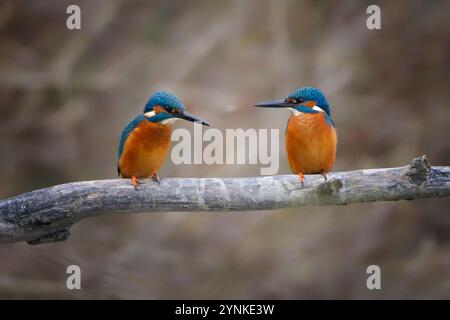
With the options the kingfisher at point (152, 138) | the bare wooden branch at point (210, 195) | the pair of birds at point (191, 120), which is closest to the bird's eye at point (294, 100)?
the pair of birds at point (191, 120)

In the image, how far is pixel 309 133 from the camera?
4070 millimetres

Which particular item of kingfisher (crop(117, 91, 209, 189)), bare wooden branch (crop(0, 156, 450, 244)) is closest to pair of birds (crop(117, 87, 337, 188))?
kingfisher (crop(117, 91, 209, 189))

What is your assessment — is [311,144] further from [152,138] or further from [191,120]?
[152,138]

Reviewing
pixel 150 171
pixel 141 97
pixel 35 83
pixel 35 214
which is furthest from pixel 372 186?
pixel 35 83

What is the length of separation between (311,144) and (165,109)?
0.95m

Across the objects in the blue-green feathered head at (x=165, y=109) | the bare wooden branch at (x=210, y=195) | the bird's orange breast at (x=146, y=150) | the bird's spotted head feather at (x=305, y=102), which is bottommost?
the bare wooden branch at (x=210, y=195)

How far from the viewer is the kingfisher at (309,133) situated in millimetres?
4031

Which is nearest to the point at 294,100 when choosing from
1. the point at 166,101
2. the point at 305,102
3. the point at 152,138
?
the point at 305,102

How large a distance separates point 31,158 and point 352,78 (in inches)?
146

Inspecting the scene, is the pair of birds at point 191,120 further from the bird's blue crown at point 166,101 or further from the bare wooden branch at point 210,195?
the bare wooden branch at point 210,195

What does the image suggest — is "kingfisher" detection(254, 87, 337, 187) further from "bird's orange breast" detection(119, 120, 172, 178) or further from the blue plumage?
"bird's orange breast" detection(119, 120, 172, 178)

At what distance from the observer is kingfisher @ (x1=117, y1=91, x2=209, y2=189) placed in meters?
3.92

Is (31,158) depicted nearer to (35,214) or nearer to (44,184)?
(44,184)

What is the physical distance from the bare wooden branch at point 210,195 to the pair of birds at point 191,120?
0.13m
